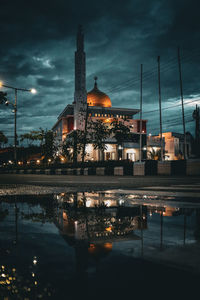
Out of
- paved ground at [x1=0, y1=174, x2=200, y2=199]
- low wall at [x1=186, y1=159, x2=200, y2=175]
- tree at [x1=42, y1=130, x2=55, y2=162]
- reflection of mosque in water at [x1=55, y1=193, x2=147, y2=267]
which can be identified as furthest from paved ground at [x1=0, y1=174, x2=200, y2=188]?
tree at [x1=42, y1=130, x2=55, y2=162]

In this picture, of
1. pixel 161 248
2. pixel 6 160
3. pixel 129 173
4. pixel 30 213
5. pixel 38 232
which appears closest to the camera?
pixel 161 248

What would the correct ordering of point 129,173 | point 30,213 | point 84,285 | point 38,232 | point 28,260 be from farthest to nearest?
point 129,173 → point 30,213 → point 38,232 → point 28,260 → point 84,285

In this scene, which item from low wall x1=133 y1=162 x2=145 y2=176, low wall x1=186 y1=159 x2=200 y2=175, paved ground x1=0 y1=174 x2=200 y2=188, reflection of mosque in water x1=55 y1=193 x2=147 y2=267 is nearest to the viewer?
reflection of mosque in water x1=55 y1=193 x2=147 y2=267

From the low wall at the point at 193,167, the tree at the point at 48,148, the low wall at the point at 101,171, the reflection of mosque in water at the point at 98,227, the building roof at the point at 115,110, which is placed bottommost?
the low wall at the point at 101,171

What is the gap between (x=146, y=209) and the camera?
3.31m

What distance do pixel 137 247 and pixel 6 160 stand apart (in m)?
105

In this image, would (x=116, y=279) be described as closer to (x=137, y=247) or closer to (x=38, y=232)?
(x=137, y=247)

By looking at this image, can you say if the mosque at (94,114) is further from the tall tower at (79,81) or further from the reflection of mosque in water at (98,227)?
the reflection of mosque in water at (98,227)

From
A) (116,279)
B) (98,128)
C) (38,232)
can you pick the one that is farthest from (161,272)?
(98,128)

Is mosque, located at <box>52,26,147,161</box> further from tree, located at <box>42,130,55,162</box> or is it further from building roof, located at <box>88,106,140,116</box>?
tree, located at <box>42,130,55,162</box>

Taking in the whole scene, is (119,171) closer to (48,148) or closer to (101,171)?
(101,171)

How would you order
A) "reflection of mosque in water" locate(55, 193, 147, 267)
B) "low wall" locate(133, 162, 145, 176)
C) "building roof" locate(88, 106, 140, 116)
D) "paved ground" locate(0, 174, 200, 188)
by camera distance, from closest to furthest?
1. "reflection of mosque in water" locate(55, 193, 147, 267)
2. "paved ground" locate(0, 174, 200, 188)
3. "low wall" locate(133, 162, 145, 176)
4. "building roof" locate(88, 106, 140, 116)

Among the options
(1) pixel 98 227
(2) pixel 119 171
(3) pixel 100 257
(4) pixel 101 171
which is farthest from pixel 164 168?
(3) pixel 100 257

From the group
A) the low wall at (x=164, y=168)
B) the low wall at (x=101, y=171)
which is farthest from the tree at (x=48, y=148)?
the low wall at (x=164, y=168)
